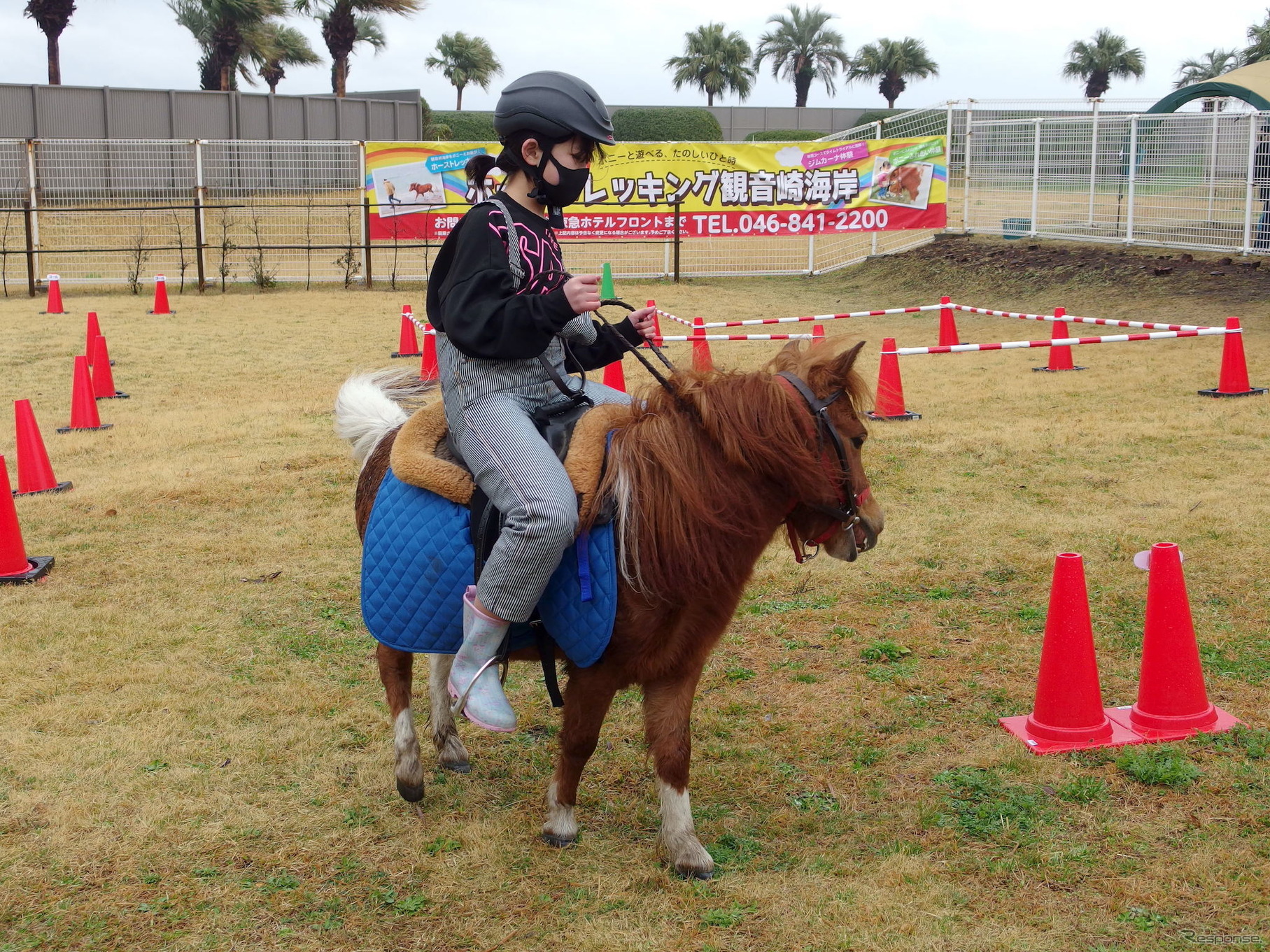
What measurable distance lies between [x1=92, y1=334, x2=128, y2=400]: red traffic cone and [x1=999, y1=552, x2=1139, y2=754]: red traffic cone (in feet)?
30.5

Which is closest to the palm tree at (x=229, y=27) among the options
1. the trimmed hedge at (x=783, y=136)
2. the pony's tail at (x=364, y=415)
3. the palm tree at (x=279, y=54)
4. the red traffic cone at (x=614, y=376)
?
the palm tree at (x=279, y=54)

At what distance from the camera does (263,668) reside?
4676mm

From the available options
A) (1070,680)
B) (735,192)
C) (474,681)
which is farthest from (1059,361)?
(735,192)

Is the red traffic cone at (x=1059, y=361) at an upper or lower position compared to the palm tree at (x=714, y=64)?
lower

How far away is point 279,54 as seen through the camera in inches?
1780

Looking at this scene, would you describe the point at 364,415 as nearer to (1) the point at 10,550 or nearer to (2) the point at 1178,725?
(1) the point at 10,550

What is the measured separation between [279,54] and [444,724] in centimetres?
4733

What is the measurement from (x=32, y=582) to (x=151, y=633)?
1.12 metres

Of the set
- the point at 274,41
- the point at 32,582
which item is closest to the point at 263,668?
the point at 32,582

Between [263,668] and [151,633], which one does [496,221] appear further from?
[151,633]

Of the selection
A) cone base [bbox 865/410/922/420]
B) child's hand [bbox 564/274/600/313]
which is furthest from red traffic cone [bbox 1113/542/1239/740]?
cone base [bbox 865/410/922/420]

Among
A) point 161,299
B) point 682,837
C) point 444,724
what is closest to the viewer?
point 682,837

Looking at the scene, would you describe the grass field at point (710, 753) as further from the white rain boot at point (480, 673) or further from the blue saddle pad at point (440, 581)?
the blue saddle pad at point (440, 581)

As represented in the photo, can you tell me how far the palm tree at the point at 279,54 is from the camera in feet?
137
